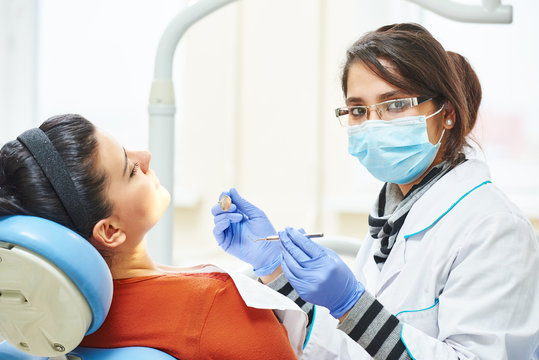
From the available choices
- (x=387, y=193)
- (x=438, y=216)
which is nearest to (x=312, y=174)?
(x=387, y=193)

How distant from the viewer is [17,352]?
45.8 inches

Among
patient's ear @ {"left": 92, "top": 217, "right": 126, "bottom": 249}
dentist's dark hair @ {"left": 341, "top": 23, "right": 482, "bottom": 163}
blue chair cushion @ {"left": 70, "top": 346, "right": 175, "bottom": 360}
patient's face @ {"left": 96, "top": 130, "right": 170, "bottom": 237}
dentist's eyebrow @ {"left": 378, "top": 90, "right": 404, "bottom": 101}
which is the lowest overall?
blue chair cushion @ {"left": 70, "top": 346, "right": 175, "bottom": 360}

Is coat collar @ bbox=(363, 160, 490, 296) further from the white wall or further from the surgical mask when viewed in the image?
the white wall

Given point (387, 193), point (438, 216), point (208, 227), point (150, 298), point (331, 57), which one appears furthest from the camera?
point (208, 227)

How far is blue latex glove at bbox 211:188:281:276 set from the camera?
1.53 metres

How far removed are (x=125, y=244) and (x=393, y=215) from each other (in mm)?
661

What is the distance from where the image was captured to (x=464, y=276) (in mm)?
1251

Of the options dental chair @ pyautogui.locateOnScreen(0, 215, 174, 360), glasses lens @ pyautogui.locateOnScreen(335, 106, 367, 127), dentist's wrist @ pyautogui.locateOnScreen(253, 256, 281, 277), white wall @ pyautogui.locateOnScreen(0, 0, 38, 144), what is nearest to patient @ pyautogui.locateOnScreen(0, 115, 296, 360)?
dental chair @ pyautogui.locateOnScreen(0, 215, 174, 360)

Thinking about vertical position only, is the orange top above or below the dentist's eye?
below

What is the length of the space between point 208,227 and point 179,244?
0.20 meters

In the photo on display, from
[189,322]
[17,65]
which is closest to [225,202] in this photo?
[189,322]

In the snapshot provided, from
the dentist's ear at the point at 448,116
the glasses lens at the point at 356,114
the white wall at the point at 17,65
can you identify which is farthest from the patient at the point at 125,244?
the white wall at the point at 17,65

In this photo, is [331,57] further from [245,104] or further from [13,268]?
[13,268]

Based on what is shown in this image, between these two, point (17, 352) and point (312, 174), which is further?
point (312, 174)
